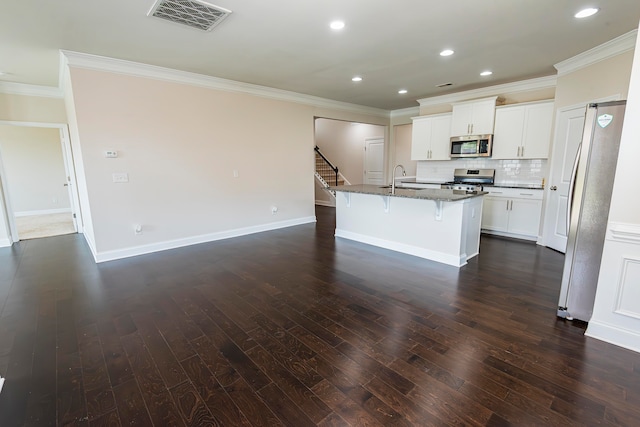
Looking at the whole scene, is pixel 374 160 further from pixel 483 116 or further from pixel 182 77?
pixel 182 77

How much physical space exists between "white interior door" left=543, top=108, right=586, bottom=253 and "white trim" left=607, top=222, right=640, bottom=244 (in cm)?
251

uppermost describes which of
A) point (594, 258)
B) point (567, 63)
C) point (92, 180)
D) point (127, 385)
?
point (567, 63)

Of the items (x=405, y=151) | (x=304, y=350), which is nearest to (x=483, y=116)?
(x=405, y=151)

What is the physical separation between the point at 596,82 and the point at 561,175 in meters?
1.34

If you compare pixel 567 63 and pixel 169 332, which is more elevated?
pixel 567 63

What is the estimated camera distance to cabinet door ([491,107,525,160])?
5.32 m

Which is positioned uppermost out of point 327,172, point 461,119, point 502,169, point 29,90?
point 29,90

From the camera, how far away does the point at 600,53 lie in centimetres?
381

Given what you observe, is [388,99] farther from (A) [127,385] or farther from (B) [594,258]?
(A) [127,385]

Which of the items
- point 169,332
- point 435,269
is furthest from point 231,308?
point 435,269

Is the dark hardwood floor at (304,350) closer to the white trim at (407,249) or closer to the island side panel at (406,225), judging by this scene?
the white trim at (407,249)

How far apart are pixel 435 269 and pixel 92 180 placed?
16.2ft

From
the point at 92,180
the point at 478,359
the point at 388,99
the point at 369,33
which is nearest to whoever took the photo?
the point at 478,359

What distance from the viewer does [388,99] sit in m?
6.84
